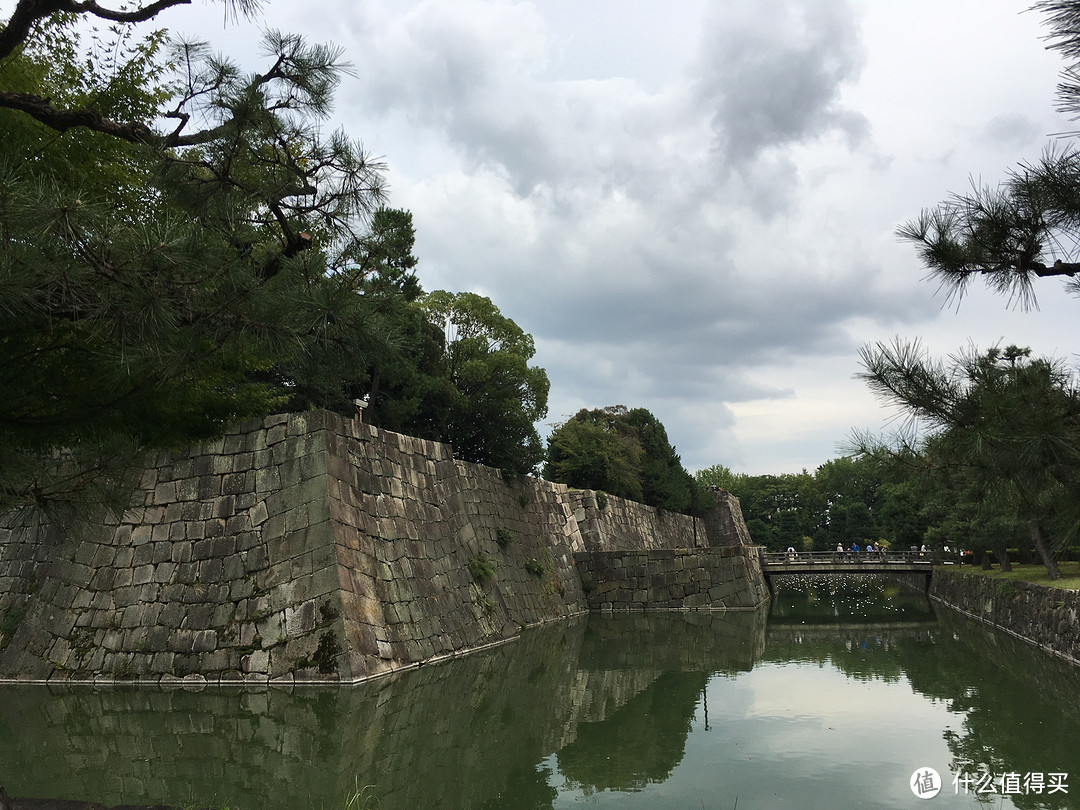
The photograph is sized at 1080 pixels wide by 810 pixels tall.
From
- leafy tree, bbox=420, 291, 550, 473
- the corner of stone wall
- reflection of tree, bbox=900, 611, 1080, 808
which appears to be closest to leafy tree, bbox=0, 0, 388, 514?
reflection of tree, bbox=900, 611, 1080, 808

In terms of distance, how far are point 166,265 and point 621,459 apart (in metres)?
28.5

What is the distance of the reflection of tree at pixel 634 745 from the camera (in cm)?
588

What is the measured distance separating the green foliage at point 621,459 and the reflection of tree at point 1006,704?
17.5m

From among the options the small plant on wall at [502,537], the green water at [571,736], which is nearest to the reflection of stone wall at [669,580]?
the small plant on wall at [502,537]

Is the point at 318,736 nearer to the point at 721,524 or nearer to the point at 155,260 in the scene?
the point at 155,260

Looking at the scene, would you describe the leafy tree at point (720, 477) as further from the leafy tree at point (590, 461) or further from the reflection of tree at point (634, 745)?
the reflection of tree at point (634, 745)

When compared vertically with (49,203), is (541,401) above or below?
above

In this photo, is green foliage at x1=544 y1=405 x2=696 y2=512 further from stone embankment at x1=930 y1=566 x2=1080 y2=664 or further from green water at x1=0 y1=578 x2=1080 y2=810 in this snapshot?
green water at x1=0 y1=578 x2=1080 y2=810

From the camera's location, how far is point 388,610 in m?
10.6

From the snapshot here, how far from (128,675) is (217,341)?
725 cm

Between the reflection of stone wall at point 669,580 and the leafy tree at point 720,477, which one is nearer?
the reflection of stone wall at point 669,580

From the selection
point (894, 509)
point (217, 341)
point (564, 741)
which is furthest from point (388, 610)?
point (894, 509)

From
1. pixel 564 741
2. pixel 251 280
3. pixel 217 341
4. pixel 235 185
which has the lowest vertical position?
pixel 564 741

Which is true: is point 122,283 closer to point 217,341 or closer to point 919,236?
point 217,341
